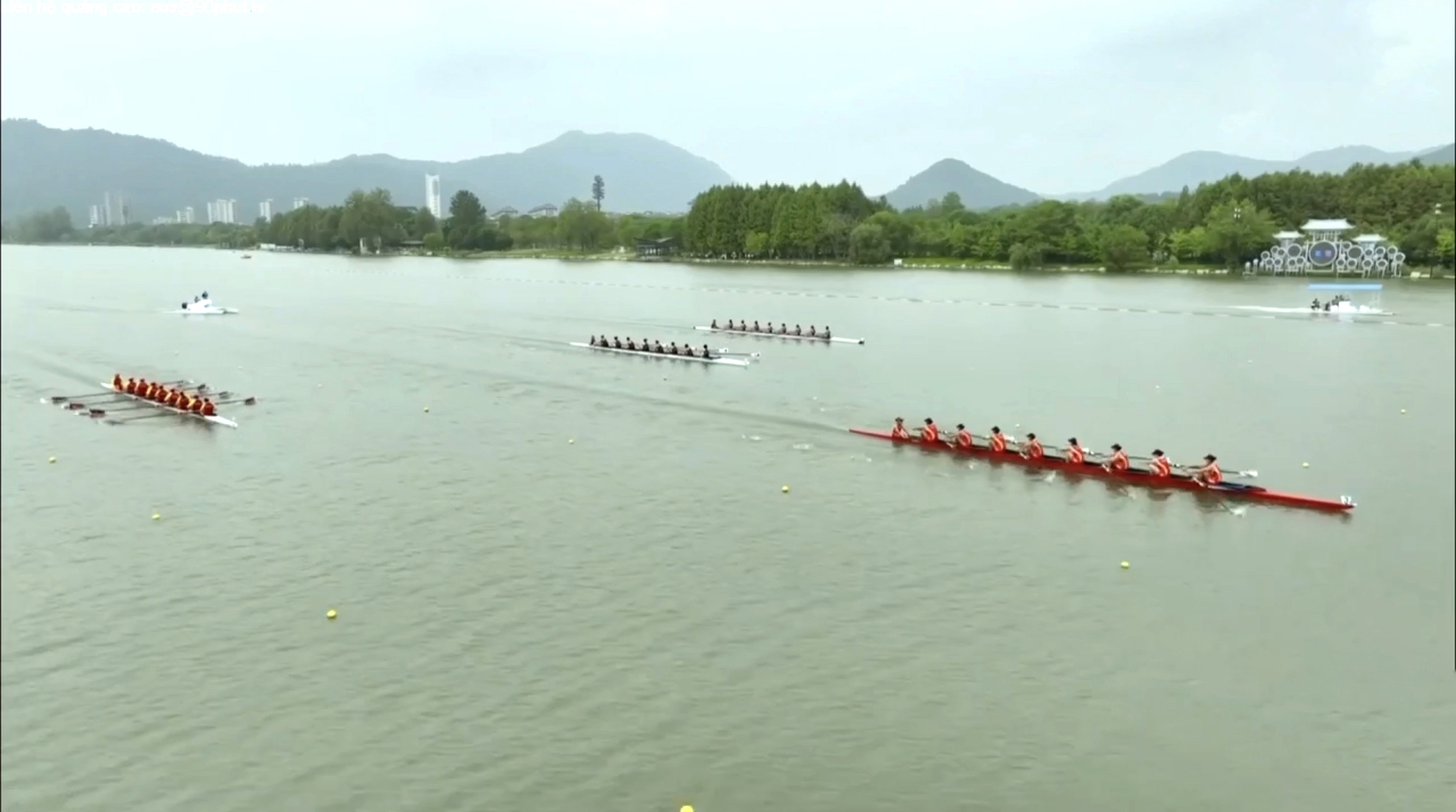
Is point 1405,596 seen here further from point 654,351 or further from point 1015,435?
point 654,351

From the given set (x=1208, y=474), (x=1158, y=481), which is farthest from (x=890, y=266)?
(x=1208, y=474)

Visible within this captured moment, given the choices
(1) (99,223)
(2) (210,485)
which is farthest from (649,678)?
(1) (99,223)

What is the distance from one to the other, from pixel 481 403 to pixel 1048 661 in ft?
49.0

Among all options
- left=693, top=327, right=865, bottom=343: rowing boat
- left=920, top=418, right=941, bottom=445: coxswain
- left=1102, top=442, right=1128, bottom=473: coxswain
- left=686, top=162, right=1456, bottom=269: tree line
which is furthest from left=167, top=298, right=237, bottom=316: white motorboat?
left=686, top=162, right=1456, bottom=269: tree line

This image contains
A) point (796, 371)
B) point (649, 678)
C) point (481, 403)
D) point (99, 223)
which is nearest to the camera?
point (649, 678)

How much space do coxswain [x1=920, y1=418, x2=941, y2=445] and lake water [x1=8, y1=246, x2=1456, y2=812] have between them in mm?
427

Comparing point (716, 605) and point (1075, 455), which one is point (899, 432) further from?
point (716, 605)

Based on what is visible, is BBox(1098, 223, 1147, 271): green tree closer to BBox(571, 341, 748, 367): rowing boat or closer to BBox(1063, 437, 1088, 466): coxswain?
BBox(571, 341, 748, 367): rowing boat

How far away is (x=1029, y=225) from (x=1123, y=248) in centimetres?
593

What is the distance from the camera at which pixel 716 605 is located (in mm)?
10328

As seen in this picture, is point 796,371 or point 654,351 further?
point 654,351

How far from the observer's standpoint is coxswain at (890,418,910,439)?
17062mm

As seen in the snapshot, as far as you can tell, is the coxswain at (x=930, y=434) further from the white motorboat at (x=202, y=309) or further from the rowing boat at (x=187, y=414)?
the white motorboat at (x=202, y=309)

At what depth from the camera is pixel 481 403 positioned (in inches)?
853
